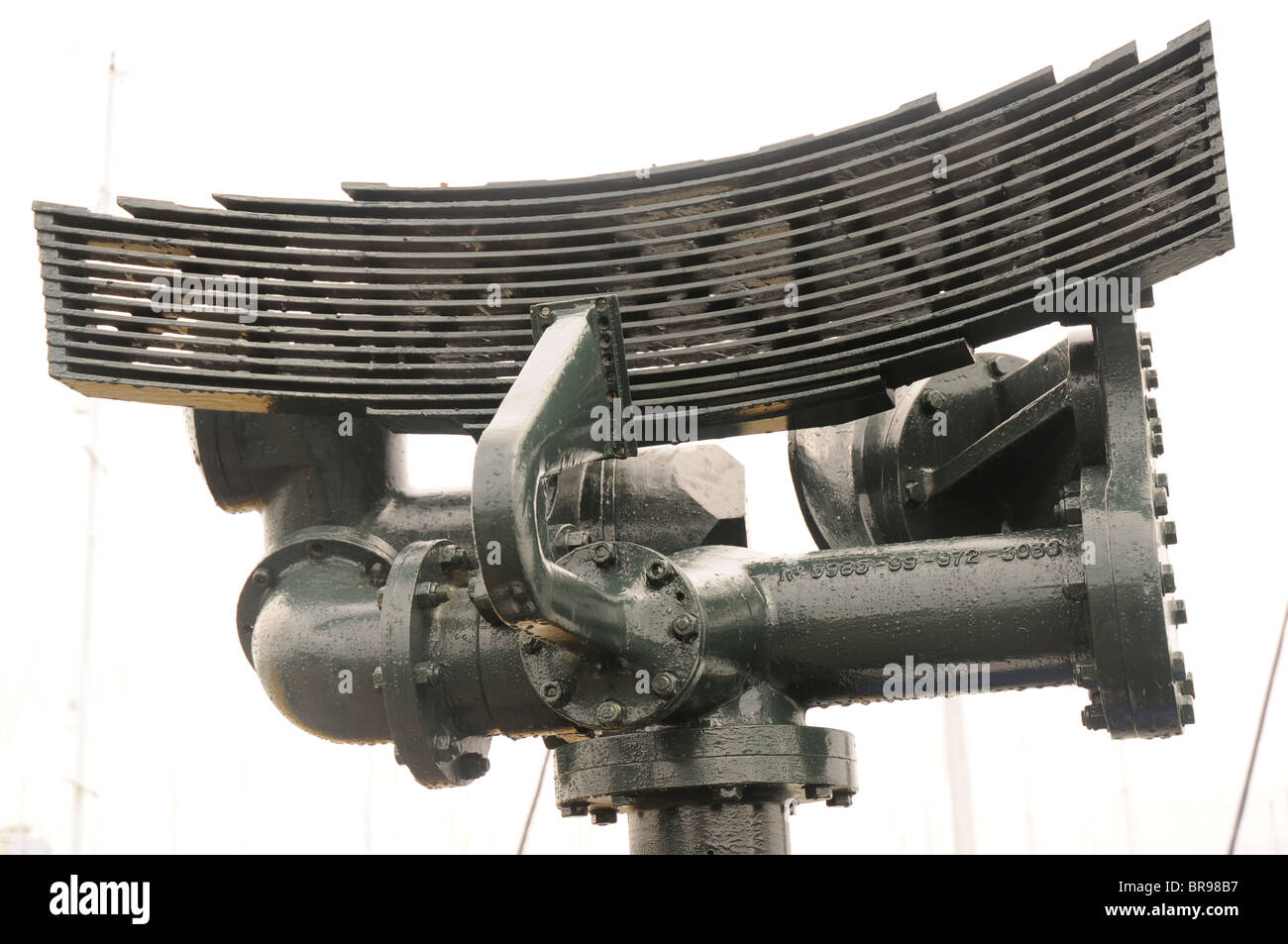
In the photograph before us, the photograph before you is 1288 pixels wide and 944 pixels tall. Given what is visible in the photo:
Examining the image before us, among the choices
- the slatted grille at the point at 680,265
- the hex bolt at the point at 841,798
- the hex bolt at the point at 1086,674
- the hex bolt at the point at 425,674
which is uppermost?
the slatted grille at the point at 680,265

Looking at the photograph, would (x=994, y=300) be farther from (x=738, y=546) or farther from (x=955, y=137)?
(x=738, y=546)

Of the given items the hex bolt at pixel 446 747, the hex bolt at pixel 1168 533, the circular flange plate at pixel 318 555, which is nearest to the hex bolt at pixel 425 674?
the hex bolt at pixel 446 747

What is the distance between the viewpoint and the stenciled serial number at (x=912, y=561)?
425 cm

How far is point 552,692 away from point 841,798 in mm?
991

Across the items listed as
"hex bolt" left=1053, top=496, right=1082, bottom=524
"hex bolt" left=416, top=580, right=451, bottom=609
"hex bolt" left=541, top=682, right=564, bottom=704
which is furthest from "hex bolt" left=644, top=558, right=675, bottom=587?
"hex bolt" left=1053, top=496, right=1082, bottom=524

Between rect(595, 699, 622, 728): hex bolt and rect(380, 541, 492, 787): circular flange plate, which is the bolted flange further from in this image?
rect(380, 541, 492, 787): circular flange plate

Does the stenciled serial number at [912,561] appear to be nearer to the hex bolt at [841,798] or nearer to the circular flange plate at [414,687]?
the hex bolt at [841,798]

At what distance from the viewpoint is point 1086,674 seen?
A: 4191 millimetres

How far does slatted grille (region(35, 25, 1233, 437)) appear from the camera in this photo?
423 centimetres

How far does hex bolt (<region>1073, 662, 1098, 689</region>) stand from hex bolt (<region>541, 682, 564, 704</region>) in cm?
141

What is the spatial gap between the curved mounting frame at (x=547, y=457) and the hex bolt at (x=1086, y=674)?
1.24 metres

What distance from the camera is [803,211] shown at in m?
4.53

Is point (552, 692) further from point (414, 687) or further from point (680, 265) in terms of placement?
point (680, 265)

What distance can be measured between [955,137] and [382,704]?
2.39 metres
